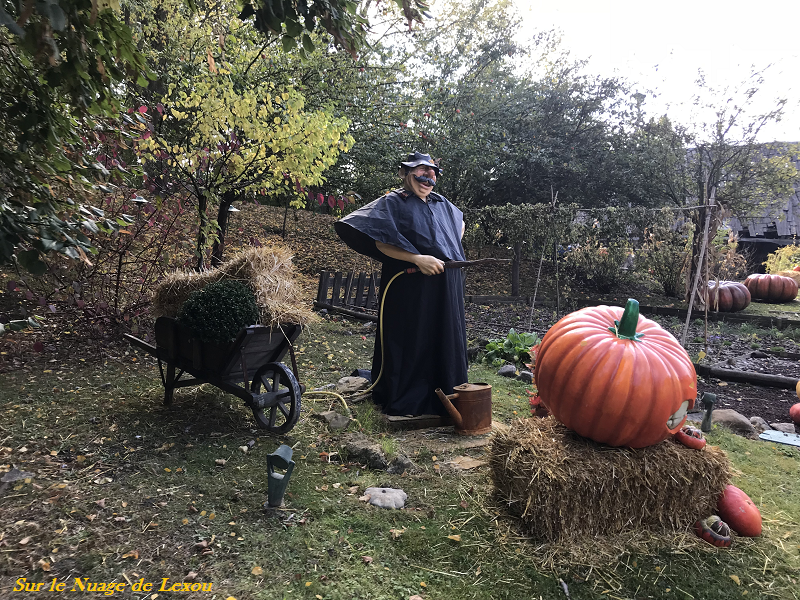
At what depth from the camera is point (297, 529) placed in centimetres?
275

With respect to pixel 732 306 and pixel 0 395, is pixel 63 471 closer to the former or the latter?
pixel 0 395

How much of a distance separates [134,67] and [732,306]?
11.1 meters

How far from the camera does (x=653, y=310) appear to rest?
35.2 feet

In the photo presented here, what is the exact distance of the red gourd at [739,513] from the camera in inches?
111

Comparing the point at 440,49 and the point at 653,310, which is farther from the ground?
the point at 440,49

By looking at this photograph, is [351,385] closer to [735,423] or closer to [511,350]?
→ [511,350]

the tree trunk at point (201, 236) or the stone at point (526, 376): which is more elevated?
the tree trunk at point (201, 236)

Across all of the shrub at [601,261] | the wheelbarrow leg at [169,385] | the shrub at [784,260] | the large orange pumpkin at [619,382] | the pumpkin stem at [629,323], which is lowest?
the wheelbarrow leg at [169,385]

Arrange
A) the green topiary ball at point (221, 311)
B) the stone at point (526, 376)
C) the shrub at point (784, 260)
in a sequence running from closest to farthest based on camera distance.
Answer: the green topiary ball at point (221, 311), the stone at point (526, 376), the shrub at point (784, 260)

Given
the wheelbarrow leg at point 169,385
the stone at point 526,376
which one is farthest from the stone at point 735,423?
the wheelbarrow leg at point 169,385

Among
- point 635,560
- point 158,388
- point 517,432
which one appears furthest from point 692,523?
point 158,388

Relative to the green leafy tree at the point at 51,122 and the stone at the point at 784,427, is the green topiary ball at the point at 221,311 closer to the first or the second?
the green leafy tree at the point at 51,122

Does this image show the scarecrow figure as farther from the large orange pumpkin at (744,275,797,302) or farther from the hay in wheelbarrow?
the large orange pumpkin at (744,275,797,302)

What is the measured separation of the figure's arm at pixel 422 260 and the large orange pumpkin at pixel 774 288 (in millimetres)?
11539
